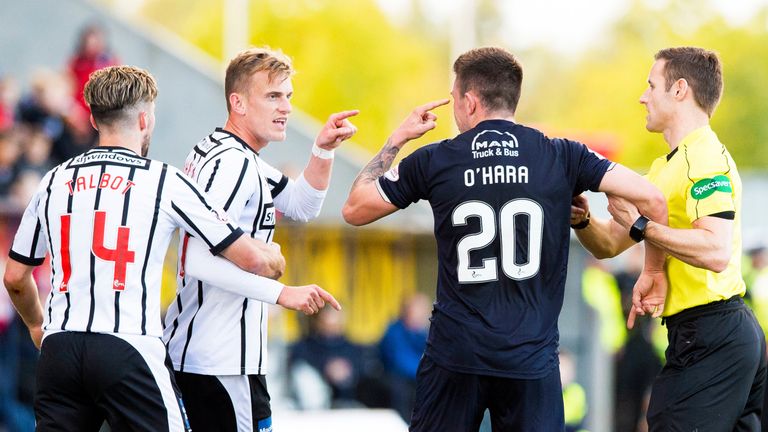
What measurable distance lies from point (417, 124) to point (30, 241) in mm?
2005

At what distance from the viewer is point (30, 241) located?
211 inches

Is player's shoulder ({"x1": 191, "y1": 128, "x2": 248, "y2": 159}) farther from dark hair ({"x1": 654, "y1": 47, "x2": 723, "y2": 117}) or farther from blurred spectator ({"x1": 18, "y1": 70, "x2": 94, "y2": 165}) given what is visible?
blurred spectator ({"x1": 18, "y1": 70, "x2": 94, "y2": 165})

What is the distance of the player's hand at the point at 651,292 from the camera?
568cm

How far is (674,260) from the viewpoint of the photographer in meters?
5.71

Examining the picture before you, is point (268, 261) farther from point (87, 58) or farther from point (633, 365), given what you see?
point (633, 365)

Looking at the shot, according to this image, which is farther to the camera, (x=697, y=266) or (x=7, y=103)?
(x=7, y=103)

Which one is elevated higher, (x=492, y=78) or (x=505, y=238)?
(x=492, y=78)

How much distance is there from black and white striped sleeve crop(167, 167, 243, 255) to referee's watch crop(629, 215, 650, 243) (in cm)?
195

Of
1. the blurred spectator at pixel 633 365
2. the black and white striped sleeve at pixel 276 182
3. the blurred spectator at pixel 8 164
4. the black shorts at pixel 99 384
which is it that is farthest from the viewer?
the blurred spectator at pixel 633 365

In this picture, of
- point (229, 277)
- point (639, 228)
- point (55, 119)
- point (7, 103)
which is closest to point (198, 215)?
point (229, 277)

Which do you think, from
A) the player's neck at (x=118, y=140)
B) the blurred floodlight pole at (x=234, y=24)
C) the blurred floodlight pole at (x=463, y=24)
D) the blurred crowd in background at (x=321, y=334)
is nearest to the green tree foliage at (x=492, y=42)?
the blurred floodlight pole at (x=234, y=24)

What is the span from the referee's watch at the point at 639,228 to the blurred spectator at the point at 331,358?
7989 millimetres

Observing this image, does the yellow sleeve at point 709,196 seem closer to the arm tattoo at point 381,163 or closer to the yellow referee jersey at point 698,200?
the yellow referee jersey at point 698,200

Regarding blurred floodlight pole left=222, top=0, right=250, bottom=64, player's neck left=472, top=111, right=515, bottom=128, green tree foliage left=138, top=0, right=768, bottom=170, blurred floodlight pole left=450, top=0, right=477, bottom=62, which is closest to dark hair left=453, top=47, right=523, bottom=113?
player's neck left=472, top=111, right=515, bottom=128
